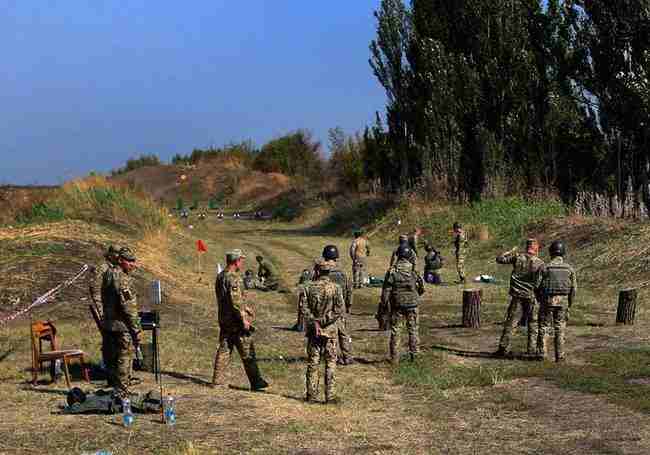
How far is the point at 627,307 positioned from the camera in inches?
738

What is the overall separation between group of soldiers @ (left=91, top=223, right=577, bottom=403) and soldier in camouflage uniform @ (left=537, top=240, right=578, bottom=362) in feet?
0.05

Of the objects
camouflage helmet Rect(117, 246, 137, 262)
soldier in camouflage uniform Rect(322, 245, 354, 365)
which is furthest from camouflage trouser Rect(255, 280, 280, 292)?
camouflage helmet Rect(117, 246, 137, 262)

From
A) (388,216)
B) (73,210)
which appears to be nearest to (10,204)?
(73,210)

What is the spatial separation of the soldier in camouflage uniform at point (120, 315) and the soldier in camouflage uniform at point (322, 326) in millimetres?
2413

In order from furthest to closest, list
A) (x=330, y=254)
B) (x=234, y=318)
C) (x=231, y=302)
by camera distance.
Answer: (x=330, y=254)
(x=234, y=318)
(x=231, y=302)

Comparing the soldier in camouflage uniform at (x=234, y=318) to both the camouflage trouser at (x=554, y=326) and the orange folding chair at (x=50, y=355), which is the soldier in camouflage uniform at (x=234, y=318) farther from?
the camouflage trouser at (x=554, y=326)

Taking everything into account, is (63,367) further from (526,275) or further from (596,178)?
(596,178)

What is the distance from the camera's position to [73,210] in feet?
105

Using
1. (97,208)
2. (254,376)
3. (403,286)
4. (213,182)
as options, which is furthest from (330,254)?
(213,182)

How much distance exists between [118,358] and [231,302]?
174cm

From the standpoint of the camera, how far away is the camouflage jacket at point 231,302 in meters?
12.7

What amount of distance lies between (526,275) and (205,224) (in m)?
44.1

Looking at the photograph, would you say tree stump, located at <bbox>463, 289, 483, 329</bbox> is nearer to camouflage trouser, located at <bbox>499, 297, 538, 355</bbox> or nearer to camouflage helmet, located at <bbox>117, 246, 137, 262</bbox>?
camouflage trouser, located at <bbox>499, 297, 538, 355</bbox>

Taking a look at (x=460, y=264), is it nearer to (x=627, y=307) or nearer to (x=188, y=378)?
(x=627, y=307)
